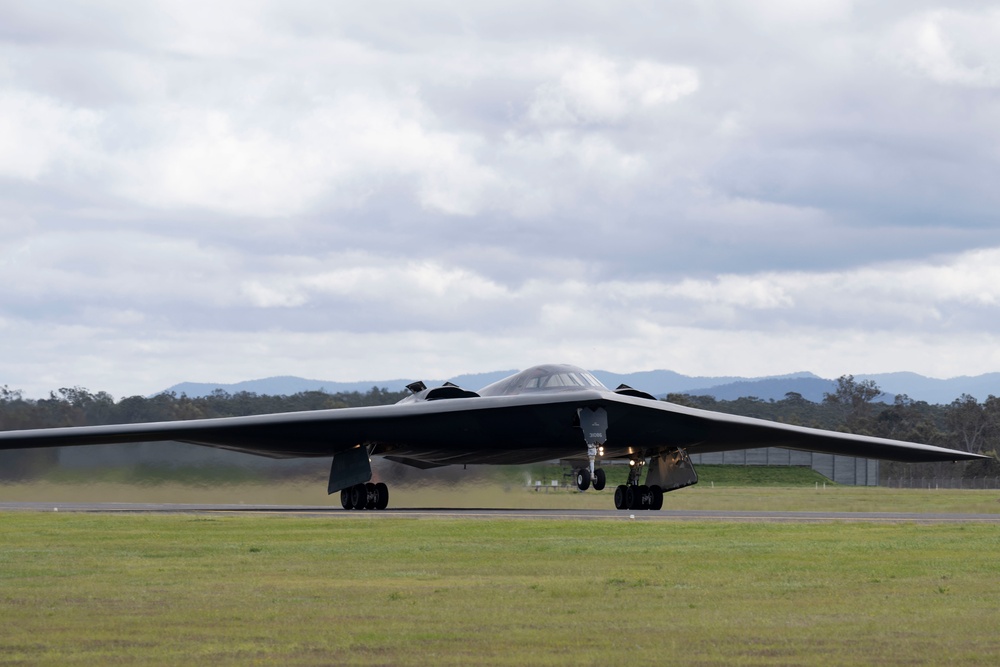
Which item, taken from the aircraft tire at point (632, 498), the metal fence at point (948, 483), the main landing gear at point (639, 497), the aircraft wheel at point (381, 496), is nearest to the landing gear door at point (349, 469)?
the aircraft wheel at point (381, 496)

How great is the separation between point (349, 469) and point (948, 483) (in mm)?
67016

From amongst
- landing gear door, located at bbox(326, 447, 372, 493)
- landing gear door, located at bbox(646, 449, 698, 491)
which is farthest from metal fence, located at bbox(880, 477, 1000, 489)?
landing gear door, located at bbox(326, 447, 372, 493)

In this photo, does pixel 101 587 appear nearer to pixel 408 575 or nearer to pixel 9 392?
pixel 408 575

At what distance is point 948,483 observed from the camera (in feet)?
298

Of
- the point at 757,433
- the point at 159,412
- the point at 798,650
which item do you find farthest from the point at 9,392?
the point at 798,650

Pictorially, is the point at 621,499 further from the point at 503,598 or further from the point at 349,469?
the point at 503,598

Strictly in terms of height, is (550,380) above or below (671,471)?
above

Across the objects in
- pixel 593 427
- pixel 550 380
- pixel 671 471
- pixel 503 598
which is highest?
pixel 550 380

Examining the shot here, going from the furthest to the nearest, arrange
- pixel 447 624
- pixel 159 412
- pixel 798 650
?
pixel 159 412 < pixel 447 624 < pixel 798 650

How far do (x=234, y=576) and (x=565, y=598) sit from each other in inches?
168

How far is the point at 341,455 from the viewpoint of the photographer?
35125 mm

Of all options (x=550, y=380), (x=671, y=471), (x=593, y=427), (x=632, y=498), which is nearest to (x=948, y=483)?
(x=671, y=471)

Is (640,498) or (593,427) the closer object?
(593,427)

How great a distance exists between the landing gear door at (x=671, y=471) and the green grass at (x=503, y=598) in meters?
11.9
